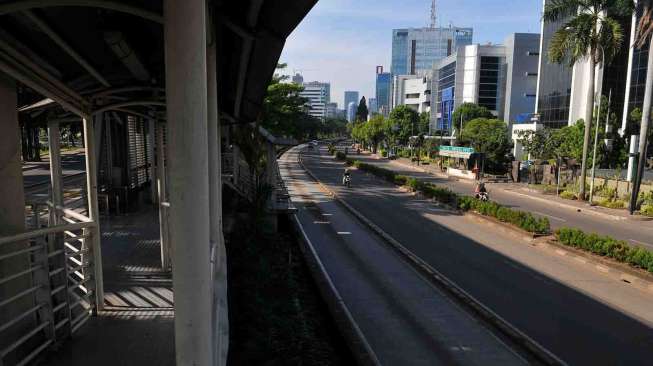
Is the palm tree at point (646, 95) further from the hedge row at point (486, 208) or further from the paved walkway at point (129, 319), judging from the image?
the paved walkway at point (129, 319)

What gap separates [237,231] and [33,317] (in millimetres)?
7528

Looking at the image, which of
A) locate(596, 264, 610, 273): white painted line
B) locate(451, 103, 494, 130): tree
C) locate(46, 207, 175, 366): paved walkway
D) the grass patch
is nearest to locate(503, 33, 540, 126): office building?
locate(451, 103, 494, 130): tree

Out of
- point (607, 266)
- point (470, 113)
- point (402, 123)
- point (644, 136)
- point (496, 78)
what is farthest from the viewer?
point (496, 78)

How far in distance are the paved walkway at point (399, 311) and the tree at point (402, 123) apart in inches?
2223

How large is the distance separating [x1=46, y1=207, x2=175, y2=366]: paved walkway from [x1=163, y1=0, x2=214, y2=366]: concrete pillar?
184 cm

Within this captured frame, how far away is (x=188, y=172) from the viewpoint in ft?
9.64

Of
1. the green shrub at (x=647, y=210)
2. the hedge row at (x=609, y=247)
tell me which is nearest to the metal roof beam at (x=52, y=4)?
the hedge row at (x=609, y=247)

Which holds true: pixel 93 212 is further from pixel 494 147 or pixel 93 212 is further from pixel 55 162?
pixel 494 147

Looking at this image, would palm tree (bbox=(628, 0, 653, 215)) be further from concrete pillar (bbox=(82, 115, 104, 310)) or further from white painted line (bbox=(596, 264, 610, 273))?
concrete pillar (bbox=(82, 115, 104, 310))

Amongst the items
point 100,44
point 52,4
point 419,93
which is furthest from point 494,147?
point 419,93

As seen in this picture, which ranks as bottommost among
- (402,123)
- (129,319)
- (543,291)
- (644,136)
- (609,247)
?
(543,291)

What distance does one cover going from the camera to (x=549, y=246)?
Answer: 51.0 ft

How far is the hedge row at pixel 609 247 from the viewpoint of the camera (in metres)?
12.5

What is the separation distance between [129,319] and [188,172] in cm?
345
